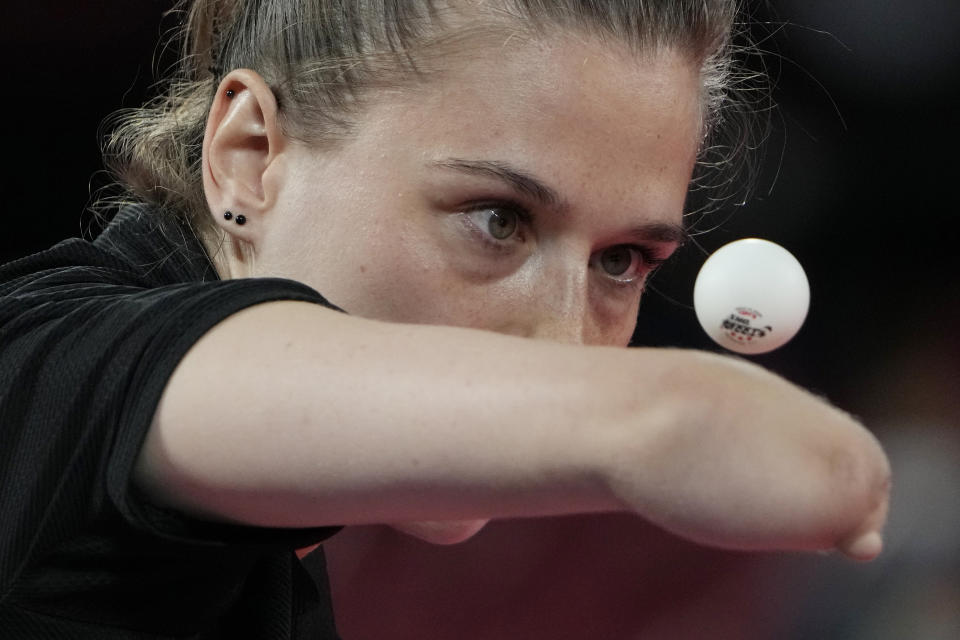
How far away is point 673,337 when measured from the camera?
2.02m

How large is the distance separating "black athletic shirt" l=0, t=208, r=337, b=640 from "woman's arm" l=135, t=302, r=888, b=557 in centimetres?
1

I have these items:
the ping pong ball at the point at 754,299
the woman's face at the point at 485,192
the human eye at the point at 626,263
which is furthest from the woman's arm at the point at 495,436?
the ping pong ball at the point at 754,299

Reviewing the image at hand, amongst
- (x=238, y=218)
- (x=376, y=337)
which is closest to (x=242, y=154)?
(x=238, y=218)

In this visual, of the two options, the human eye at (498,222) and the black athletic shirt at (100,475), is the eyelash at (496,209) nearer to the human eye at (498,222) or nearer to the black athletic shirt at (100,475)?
the human eye at (498,222)

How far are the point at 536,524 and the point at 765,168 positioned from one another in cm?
74

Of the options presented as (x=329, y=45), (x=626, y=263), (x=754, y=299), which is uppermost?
(x=329, y=45)

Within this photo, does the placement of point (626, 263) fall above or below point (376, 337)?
below

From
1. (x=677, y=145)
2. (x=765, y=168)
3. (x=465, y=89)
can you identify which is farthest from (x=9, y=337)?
(x=765, y=168)

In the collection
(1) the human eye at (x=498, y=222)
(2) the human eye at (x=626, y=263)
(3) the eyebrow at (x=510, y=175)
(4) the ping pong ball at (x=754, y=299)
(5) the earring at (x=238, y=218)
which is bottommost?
(4) the ping pong ball at (x=754, y=299)

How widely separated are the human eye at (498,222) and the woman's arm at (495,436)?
0.35 metres

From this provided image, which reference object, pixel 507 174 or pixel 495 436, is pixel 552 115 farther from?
pixel 495 436

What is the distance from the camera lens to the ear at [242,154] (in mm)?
922

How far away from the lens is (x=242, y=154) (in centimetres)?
94

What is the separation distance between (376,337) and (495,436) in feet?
0.25
